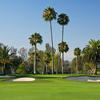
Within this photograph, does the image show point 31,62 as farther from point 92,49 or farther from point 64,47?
point 92,49

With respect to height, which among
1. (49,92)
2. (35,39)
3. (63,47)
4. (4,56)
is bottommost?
(49,92)

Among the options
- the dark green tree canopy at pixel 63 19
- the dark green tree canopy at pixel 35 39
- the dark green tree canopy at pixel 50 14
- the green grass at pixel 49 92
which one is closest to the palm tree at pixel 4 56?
the dark green tree canopy at pixel 35 39

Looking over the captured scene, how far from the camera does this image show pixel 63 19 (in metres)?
69.2

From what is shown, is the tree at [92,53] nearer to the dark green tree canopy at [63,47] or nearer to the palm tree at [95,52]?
the palm tree at [95,52]

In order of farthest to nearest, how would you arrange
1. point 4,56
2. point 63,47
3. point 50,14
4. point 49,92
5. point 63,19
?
point 63,47 < point 63,19 < point 50,14 < point 4,56 < point 49,92

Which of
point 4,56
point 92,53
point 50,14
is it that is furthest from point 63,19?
point 4,56

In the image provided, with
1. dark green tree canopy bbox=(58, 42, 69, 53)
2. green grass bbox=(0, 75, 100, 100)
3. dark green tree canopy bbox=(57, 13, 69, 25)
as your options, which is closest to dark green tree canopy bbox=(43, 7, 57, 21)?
dark green tree canopy bbox=(57, 13, 69, 25)

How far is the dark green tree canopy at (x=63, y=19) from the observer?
227ft

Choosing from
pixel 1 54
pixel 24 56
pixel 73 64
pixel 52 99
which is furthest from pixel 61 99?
pixel 24 56

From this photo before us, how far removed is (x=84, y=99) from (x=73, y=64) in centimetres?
9602

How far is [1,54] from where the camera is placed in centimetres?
6128

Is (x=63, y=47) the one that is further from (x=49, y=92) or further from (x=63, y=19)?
(x=49, y=92)

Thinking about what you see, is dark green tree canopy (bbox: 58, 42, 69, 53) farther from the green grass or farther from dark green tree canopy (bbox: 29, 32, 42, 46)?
the green grass

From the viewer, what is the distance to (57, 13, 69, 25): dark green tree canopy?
6912 cm
